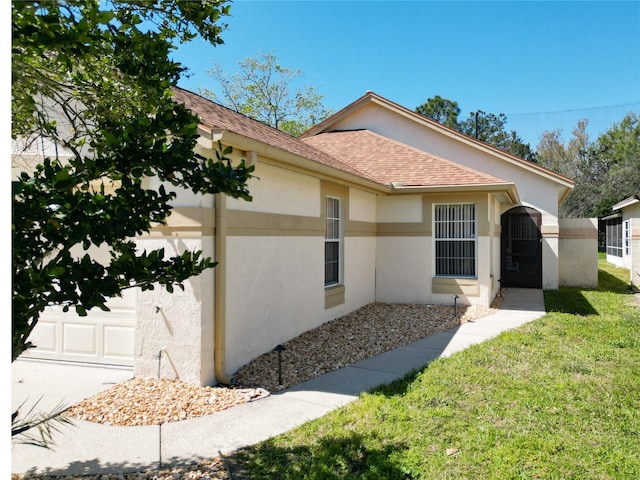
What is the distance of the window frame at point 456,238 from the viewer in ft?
38.7

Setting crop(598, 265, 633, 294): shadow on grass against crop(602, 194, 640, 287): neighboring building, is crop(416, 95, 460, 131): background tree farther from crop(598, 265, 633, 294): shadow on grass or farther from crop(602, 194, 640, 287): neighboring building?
crop(598, 265, 633, 294): shadow on grass

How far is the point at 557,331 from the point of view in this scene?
8.74 m

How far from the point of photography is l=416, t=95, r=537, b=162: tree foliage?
45656mm

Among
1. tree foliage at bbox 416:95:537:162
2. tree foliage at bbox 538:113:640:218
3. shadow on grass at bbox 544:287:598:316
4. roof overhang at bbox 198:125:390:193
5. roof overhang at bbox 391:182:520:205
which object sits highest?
tree foliage at bbox 416:95:537:162

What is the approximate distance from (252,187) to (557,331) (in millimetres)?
6620

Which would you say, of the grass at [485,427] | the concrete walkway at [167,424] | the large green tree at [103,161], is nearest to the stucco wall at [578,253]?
the grass at [485,427]

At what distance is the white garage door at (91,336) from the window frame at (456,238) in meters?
8.29

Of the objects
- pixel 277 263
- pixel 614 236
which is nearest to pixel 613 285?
pixel 614 236

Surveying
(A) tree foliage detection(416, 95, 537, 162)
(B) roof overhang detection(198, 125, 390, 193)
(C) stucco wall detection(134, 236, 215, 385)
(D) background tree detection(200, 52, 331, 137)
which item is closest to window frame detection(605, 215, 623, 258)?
(A) tree foliage detection(416, 95, 537, 162)

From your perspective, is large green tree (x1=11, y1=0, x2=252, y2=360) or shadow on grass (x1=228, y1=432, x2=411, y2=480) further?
shadow on grass (x1=228, y1=432, x2=411, y2=480)

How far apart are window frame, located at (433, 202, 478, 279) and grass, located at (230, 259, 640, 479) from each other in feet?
15.7

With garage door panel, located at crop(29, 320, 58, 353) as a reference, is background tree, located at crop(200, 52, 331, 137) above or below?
above

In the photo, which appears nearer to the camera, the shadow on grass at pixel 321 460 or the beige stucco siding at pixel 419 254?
the shadow on grass at pixel 321 460

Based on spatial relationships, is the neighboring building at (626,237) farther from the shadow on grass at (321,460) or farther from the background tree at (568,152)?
the background tree at (568,152)
